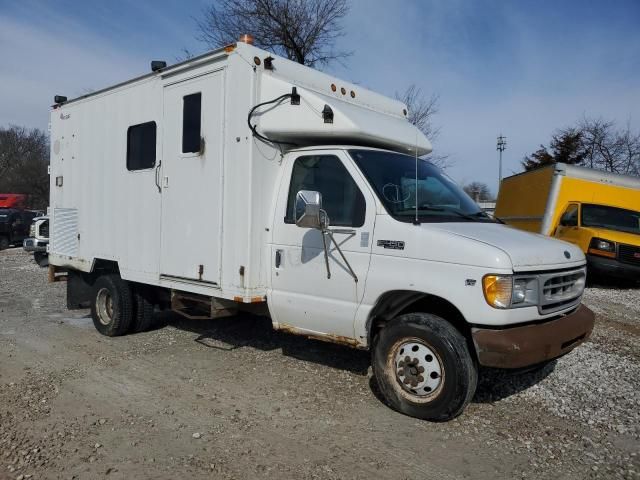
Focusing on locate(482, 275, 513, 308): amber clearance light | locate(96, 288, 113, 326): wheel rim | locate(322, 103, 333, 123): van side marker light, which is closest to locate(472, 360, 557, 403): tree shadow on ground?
locate(482, 275, 513, 308): amber clearance light

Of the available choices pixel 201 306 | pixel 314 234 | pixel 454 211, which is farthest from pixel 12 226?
pixel 454 211

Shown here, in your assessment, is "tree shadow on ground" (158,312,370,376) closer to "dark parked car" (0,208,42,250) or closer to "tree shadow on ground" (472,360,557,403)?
"tree shadow on ground" (472,360,557,403)

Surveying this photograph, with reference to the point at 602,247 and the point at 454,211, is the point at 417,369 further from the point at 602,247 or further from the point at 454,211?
the point at 602,247

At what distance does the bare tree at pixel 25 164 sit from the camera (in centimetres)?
5066

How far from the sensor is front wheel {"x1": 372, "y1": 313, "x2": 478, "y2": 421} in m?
4.05

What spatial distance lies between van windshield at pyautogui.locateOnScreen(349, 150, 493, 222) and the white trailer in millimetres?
19

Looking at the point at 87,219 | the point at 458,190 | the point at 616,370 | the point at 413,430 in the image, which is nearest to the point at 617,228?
the point at 616,370

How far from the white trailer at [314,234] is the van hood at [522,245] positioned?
0.8 inches

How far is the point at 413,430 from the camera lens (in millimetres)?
4152

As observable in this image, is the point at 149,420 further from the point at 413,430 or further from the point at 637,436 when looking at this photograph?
the point at 637,436

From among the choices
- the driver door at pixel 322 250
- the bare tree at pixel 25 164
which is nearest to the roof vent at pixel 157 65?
the driver door at pixel 322 250

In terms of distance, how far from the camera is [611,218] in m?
11.9

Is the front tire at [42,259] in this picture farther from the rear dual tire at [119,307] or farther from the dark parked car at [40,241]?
the rear dual tire at [119,307]

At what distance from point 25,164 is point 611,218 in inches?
2138
